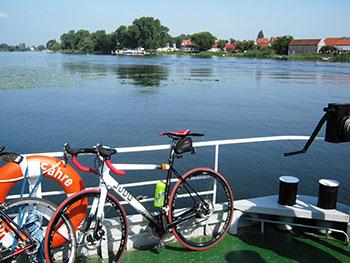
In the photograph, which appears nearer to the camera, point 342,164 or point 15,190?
point 15,190

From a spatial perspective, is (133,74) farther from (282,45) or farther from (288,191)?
(282,45)

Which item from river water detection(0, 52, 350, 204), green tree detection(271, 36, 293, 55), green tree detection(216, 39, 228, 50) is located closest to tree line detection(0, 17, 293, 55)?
green tree detection(271, 36, 293, 55)

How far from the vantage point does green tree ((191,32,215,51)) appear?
121188 millimetres

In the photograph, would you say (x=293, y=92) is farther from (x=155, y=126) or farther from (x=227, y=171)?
(x=227, y=171)

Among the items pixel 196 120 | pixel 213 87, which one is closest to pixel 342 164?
pixel 196 120

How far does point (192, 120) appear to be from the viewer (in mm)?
15570

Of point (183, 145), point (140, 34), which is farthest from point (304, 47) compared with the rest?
point (183, 145)

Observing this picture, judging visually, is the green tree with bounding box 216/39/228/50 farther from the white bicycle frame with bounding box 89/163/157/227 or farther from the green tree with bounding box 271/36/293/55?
the white bicycle frame with bounding box 89/163/157/227

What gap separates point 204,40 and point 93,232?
123m

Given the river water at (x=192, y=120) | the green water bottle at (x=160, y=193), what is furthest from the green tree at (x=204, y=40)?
the green water bottle at (x=160, y=193)

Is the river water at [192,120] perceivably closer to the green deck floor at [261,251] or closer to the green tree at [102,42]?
the green deck floor at [261,251]

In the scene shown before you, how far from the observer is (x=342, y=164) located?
31.6 feet

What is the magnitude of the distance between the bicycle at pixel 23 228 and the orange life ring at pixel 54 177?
0.37 ft

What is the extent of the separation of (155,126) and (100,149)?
38.4 ft
